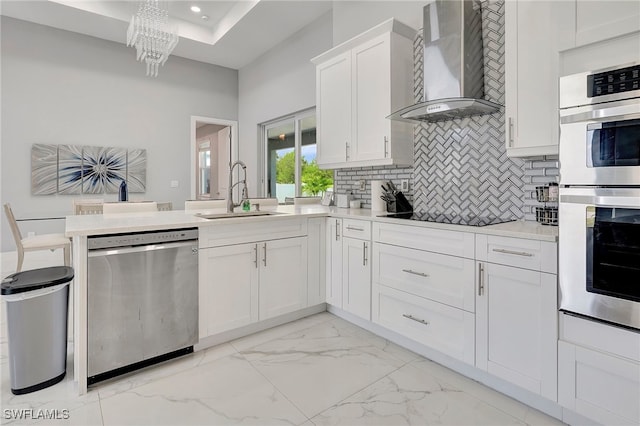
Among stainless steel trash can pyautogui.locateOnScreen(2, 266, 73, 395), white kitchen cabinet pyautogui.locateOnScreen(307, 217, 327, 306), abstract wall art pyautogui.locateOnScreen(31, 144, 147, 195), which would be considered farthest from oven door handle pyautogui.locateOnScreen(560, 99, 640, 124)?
abstract wall art pyautogui.locateOnScreen(31, 144, 147, 195)

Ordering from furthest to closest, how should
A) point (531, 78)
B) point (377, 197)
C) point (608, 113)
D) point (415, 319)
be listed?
point (377, 197) → point (415, 319) → point (531, 78) → point (608, 113)

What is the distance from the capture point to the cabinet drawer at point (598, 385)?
1.38 meters

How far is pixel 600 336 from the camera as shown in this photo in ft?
4.78

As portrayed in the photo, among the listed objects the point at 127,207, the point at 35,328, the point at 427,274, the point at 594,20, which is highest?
the point at 594,20

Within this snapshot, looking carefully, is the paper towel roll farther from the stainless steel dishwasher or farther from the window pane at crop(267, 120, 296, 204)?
the window pane at crop(267, 120, 296, 204)

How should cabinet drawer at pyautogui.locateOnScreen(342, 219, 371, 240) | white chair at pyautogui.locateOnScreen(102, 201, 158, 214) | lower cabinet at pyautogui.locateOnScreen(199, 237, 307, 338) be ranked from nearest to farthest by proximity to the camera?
lower cabinet at pyautogui.locateOnScreen(199, 237, 307, 338)
cabinet drawer at pyautogui.locateOnScreen(342, 219, 371, 240)
white chair at pyautogui.locateOnScreen(102, 201, 158, 214)

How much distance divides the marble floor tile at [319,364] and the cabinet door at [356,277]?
0.22 m

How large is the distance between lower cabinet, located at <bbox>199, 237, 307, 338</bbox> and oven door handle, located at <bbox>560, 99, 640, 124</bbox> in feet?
6.36

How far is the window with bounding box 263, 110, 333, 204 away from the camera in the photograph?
4.84 m

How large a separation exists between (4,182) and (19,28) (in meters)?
2.21

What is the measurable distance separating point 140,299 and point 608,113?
8.32 feet

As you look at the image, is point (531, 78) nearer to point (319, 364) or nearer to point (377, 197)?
point (377, 197)

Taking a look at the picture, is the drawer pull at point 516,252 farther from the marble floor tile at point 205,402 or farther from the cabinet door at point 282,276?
the cabinet door at point 282,276

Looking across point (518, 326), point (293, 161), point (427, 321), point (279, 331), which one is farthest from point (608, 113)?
point (293, 161)
